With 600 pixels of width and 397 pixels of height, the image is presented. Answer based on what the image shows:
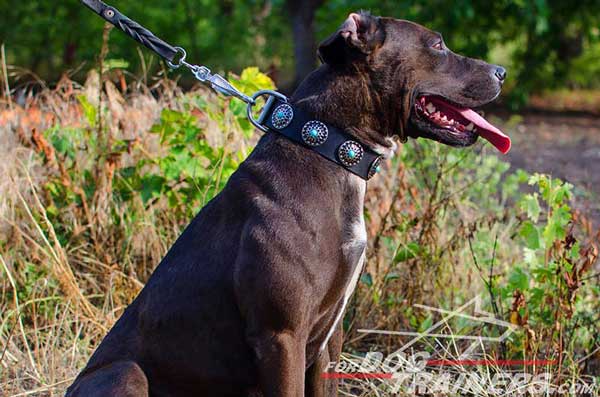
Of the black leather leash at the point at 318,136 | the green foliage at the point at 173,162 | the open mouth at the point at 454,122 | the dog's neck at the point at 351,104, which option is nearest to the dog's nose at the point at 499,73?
the open mouth at the point at 454,122

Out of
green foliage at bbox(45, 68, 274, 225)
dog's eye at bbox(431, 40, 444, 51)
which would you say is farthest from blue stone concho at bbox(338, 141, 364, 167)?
green foliage at bbox(45, 68, 274, 225)

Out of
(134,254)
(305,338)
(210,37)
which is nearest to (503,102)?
(210,37)

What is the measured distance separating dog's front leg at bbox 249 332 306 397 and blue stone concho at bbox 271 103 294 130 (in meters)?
0.67

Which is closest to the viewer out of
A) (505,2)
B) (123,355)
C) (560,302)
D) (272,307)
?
(272,307)

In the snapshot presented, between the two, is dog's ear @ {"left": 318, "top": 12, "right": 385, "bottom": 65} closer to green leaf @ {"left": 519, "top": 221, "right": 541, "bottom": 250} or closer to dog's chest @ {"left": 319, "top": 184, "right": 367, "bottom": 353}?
dog's chest @ {"left": 319, "top": 184, "right": 367, "bottom": 353}

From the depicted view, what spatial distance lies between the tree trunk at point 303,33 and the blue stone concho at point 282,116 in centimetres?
816

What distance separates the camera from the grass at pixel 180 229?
158 inches

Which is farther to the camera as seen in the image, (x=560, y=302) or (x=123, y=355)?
(x=560, y=302)

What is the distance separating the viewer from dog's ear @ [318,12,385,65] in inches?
121

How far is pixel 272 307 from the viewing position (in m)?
2.94

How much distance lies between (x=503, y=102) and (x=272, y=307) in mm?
8447

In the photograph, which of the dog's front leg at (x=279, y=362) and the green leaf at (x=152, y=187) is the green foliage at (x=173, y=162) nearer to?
the green leaf at (x=152, y=187)

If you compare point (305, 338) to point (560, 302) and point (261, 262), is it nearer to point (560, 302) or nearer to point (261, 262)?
point (261, 262)

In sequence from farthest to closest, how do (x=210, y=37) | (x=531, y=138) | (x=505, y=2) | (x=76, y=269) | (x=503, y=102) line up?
(x=210, y=37), (x=503, y=102), (x=505, y=2), (x=531, y=138), (x=76, y=269)
